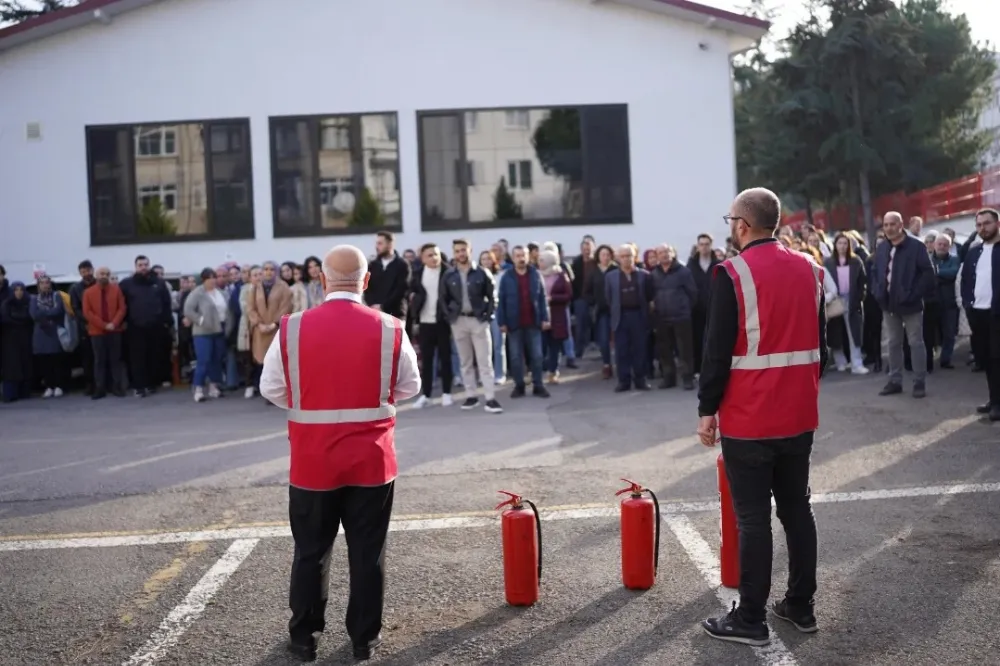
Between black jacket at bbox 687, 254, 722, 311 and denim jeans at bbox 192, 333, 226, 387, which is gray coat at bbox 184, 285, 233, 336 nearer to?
denim jeans at bbox 192, 333, 226, 387

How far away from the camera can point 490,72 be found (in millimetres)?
19922

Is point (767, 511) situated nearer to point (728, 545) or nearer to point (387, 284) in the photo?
point (728, 545)

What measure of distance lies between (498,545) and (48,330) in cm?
1203

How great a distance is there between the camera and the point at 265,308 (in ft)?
49.7

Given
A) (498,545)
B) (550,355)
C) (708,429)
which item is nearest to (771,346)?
(708,429)

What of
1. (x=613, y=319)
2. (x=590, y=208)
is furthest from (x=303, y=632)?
(x=590, y=208)

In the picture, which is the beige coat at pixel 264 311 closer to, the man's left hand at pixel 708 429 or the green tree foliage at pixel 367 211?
the green tree foliage at pixel 367 211

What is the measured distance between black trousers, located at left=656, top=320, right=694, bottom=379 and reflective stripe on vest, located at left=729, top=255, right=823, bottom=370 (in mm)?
9247

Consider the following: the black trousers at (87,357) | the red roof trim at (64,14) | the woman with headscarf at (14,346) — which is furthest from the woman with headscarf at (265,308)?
the red roof trim at (64,14)

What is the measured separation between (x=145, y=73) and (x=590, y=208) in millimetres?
8589

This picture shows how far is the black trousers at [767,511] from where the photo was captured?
5.21 metres

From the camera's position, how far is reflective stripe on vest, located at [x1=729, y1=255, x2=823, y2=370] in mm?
5176

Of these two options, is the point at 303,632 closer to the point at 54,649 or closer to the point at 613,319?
the point at 54,649

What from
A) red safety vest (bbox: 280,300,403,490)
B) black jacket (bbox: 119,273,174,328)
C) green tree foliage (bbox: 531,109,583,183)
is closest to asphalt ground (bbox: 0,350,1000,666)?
red safety vest (bbox: 280,300,403,490)
